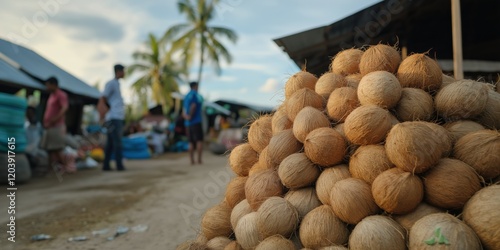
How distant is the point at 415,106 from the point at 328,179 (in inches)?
30.4

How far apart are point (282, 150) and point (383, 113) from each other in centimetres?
75

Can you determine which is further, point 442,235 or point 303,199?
point 303,199

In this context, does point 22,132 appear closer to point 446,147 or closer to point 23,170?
point 23,170

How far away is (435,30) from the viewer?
718 cm

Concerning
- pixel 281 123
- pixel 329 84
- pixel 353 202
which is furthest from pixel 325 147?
pixel 329 84

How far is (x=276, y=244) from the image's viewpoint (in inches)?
82.0

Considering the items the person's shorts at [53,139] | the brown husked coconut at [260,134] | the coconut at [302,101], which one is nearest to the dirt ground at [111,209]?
the person's shorts at [53,139]

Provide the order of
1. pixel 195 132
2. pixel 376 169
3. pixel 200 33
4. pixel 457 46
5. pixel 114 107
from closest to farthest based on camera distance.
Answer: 1. pixel 376 169
2. pixel 457 46
3. pixel 114 107
4. pixel 195 132
5. pixel 200 33

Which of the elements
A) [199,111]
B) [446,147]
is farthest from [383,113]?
[199,111]

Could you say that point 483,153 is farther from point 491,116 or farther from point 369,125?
point 369,125

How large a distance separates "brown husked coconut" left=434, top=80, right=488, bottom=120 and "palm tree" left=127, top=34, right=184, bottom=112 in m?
27.0

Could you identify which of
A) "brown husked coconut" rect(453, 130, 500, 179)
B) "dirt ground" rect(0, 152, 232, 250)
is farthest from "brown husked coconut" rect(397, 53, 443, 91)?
"dirt ground" rect(0, 152, 232, 250)

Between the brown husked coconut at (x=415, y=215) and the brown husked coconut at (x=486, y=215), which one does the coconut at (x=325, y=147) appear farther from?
the brown husked coconut at (x=486, y=215)

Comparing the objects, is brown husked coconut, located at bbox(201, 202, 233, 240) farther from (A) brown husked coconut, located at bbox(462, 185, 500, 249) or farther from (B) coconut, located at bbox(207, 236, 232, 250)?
(A) brown husked coconut, located at bbox(462, 185, 500, 249)
